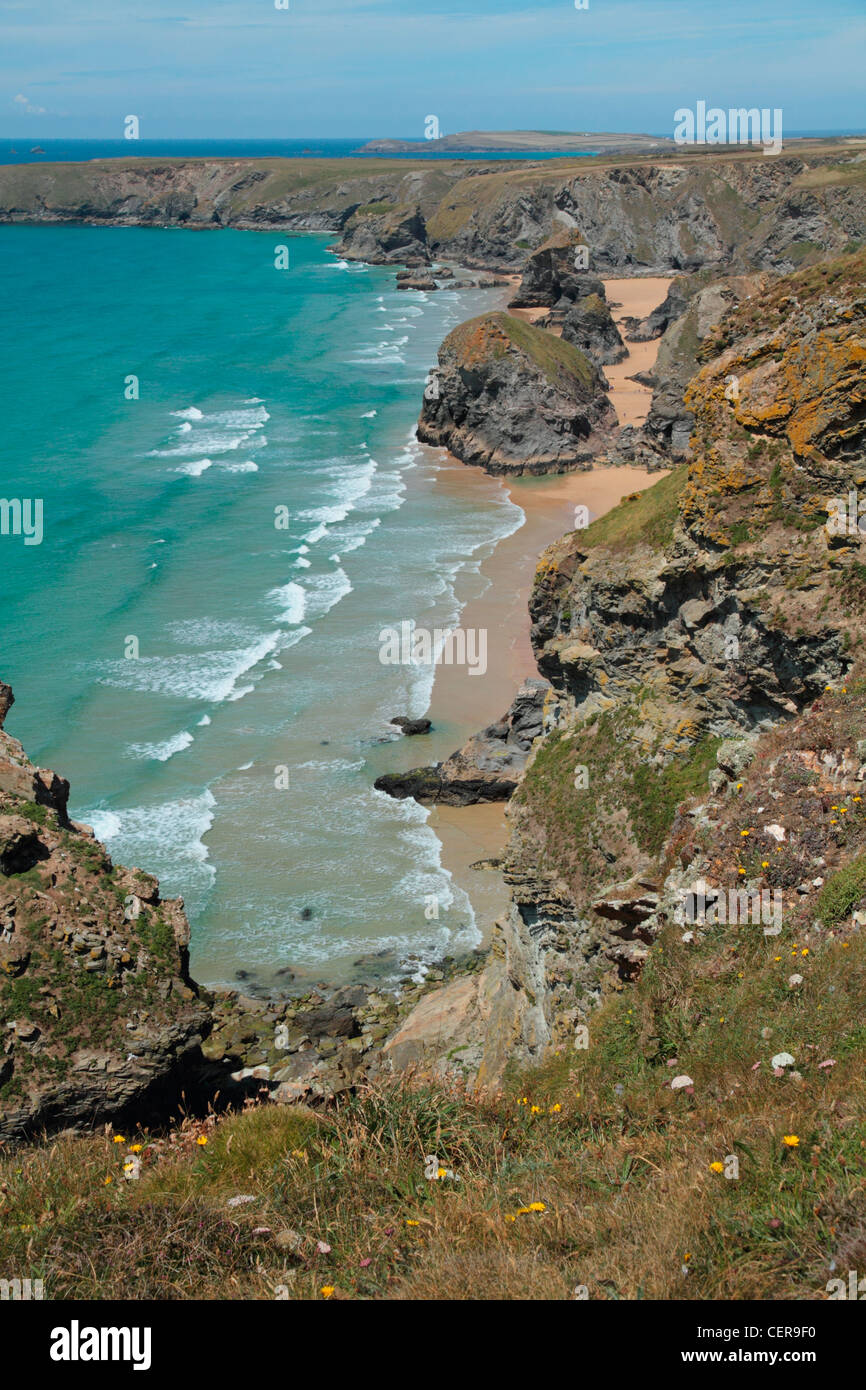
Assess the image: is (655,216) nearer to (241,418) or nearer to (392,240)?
(392,240)

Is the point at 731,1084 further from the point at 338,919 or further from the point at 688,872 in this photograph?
the point at 338,919

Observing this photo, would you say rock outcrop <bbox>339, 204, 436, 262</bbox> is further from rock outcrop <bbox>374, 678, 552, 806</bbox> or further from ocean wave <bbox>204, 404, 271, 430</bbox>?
rock outcrop <bbox>374, 678, 552, 806</bbox>

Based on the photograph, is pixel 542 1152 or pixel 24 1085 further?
pixel 24 1085

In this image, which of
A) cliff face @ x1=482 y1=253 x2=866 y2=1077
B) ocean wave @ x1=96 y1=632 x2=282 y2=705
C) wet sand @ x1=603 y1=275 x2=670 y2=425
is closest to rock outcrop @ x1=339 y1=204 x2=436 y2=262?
wet sand @ x1=603 y1=275 x2=670 y2=425

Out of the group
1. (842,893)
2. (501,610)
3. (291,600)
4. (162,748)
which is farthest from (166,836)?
(842,893)

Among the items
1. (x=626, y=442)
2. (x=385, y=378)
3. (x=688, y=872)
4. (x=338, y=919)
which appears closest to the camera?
(x=688, y=872)

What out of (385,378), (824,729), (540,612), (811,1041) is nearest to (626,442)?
(385,378)
